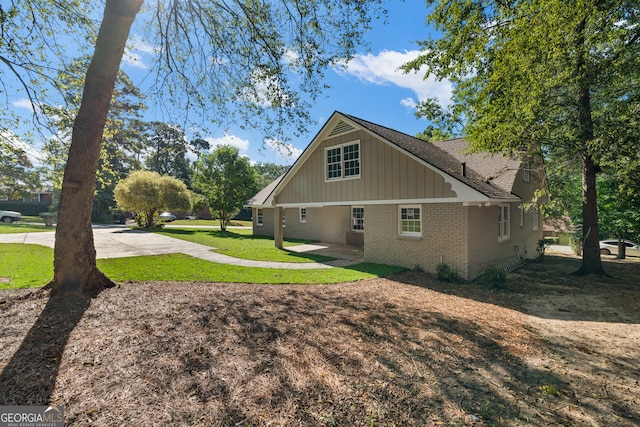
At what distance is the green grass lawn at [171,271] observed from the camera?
7554mm

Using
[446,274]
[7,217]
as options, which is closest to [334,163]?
[446,274]

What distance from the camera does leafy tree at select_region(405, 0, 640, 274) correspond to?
707 cm

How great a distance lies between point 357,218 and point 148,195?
1840 cm

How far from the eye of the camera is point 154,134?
176ft

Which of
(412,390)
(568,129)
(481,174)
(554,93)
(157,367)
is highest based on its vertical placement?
(554,93)

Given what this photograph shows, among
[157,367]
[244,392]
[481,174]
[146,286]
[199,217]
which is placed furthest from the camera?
[199,217]

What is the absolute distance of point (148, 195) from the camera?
80.2ft

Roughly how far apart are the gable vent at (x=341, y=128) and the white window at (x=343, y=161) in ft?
1.93

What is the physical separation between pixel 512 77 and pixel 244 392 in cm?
982

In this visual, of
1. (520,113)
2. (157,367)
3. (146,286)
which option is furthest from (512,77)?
(146,286)

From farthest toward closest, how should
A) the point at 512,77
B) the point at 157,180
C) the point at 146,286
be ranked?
the point at 157,180
the point at 512,77
the point at 146,286

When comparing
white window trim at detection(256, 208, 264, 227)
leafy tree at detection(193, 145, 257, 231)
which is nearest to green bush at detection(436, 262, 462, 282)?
white window trim at detection(256, 208, 264, 227)

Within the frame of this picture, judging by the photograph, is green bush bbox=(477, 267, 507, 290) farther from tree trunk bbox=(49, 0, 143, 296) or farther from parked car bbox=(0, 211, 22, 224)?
parked car bbox=(0, 211, 22, 224)

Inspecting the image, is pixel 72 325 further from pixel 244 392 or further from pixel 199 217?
pixel 199 217
